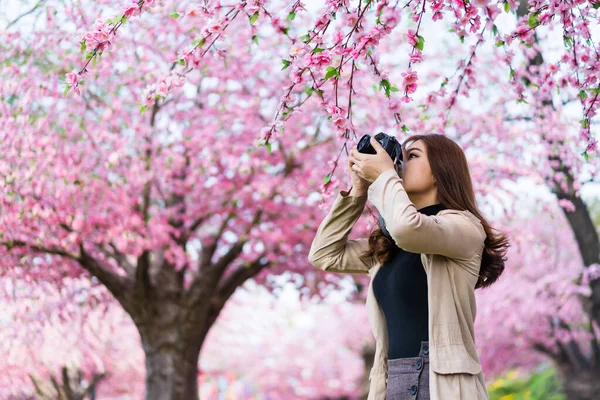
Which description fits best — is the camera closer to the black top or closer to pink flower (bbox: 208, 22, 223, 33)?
the black top

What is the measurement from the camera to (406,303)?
2.29 m

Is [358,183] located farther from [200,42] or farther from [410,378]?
[200,42]

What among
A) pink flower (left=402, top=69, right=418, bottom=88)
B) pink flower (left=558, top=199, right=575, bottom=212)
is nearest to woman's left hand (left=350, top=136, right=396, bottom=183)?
pink flower (left=402, top=69, right=418, bottom=88)

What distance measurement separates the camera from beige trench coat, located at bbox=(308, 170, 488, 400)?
2.08m

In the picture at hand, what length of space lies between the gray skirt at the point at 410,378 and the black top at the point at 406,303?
3 cm

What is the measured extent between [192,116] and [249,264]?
6.57ft

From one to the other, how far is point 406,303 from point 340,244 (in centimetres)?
43

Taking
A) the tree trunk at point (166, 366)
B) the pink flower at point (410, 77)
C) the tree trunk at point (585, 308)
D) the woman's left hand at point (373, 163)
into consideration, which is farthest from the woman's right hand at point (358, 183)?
the tree trunk at point (166, 366)

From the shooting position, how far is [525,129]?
25.3 feet

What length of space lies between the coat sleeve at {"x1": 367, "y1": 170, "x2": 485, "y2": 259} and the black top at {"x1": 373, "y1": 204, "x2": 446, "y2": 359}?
0.52 feet

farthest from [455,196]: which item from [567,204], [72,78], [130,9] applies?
[567,204]

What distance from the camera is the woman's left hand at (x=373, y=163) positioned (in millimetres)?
2281

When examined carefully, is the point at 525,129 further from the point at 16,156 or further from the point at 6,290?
the point at 6,290

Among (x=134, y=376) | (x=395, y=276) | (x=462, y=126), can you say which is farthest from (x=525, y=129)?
(x=134, y=376)
